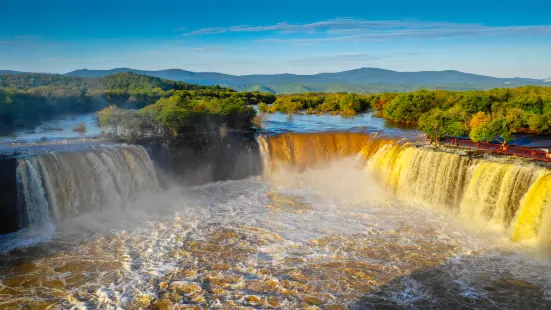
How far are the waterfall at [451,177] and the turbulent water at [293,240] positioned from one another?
0.08m

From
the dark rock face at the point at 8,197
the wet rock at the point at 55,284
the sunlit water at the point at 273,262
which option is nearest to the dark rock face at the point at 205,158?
the sunlit water at the point at 273,262

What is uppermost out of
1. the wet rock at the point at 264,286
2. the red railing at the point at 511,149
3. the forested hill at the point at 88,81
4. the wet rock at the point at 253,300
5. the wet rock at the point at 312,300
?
the forested hill at the point at 88,81

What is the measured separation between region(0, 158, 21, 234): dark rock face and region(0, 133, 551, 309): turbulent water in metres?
0.44

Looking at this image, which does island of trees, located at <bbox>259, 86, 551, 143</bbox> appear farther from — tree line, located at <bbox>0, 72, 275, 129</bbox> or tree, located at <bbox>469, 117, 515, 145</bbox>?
tree line, located at <bbox>0, 72, 275, 129</bbox>

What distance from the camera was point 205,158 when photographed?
86.1ft

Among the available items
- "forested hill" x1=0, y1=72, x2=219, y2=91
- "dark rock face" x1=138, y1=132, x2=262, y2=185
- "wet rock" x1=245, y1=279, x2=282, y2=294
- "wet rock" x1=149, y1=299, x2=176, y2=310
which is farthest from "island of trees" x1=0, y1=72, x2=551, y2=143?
"wet rock" x1=149, y1=299, x2=176, y2=310

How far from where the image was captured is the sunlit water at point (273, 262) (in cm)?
1149

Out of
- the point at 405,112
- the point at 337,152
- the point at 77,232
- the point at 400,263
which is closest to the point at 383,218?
the point at 400,263

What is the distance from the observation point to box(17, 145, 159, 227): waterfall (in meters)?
16.8

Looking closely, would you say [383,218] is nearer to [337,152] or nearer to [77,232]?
[337,152]

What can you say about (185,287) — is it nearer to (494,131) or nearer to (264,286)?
(264,286)

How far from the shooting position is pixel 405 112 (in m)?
40.9

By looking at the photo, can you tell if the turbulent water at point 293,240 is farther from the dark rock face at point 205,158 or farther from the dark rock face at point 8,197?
the dark rock face at point 205,158

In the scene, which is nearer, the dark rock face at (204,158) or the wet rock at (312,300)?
the wet rock at (312,300)
